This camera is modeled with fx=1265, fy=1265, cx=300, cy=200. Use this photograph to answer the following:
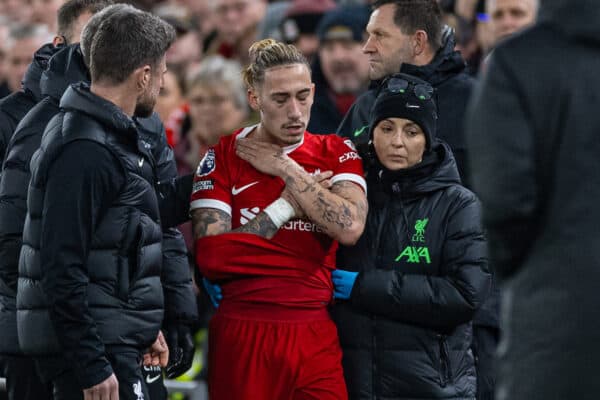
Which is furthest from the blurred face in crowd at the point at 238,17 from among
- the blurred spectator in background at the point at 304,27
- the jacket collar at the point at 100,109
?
the jacket collar at the point at 100,109

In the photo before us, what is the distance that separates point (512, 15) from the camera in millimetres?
7961

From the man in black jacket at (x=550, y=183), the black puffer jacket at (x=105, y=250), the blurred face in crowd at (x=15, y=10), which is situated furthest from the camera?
the blurred face in crowd at (x=15, y=10)

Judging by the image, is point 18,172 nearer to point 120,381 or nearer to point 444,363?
point 120,381

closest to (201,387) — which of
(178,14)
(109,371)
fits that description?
(109,371)

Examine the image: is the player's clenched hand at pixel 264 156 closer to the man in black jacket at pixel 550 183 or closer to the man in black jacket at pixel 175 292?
the man in black jacket at pixel 175 292

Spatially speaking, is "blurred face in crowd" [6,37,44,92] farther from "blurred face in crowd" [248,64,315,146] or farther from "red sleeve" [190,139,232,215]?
"blurred face in crowd" [248,64,315,146]

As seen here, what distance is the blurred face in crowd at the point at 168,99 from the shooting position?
988 centimetres

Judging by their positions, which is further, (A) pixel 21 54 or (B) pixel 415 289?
(A) pixel 21 54

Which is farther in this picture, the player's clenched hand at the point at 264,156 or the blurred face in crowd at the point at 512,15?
the blurred face in crowd at the point at 512,15

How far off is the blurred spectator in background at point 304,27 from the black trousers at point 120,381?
17.5 feet

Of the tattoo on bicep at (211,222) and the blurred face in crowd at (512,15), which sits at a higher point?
the blurred face in crowd at (512,15)

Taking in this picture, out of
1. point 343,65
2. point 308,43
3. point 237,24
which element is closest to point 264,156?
point 343,65

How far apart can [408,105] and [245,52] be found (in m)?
5.25

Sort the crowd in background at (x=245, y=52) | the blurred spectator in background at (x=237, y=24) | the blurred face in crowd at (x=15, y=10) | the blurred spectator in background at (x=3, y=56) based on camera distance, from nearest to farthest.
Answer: the crowd in background at (x=245, y=52) → the blurred spectator in background at (x=3, y=56) → the blurred spectator in background at (x=237, y=24) → the blurred face in crowd at (x=15, y=10)
